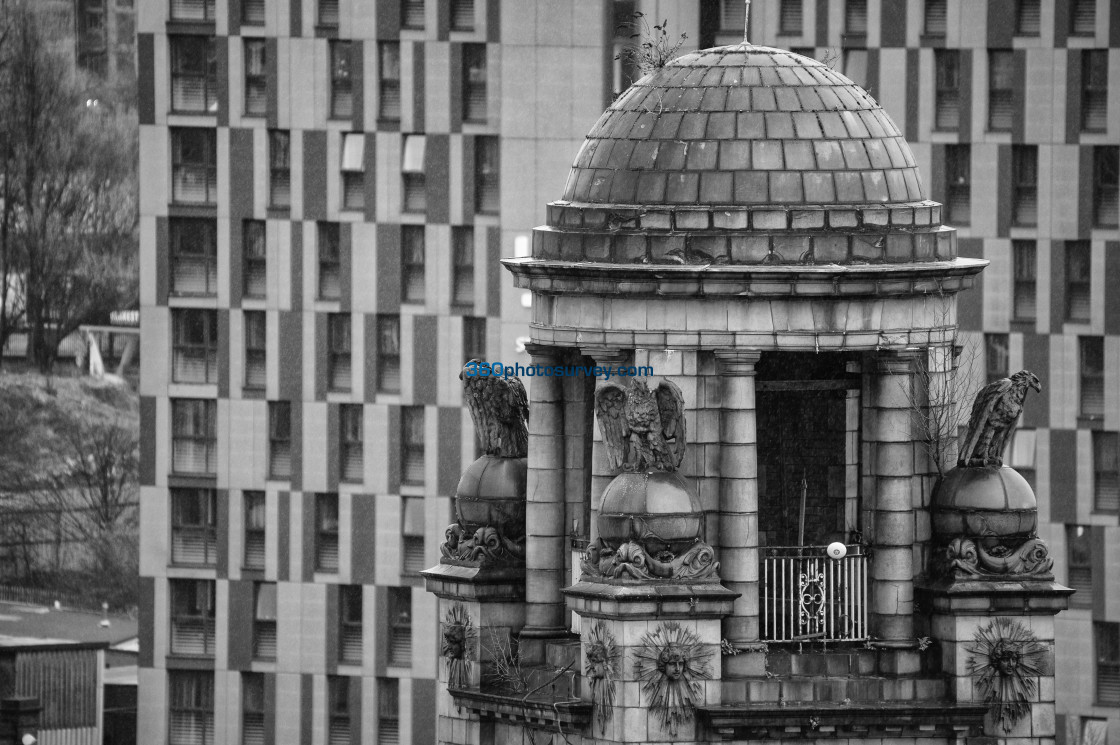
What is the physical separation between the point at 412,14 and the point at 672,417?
88.8 m

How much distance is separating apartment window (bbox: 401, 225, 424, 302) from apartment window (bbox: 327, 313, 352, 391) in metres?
2.57

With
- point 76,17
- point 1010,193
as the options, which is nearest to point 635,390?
point 1010,193

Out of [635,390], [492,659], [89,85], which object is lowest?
[492,659]

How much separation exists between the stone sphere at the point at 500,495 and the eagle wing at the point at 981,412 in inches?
248

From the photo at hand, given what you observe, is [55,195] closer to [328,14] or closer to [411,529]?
[328,14]

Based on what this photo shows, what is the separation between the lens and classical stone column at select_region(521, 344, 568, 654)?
171ft

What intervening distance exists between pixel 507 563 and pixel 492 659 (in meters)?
1.36

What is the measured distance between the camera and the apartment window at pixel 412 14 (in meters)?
137

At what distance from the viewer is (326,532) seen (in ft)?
465

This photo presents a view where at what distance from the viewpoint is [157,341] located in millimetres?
143625

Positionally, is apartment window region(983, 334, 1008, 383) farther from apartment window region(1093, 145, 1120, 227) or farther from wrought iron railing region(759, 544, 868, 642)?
wrought iron railing region(759, 544, 868, 642)

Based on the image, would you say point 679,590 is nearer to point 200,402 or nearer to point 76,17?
point 200,402

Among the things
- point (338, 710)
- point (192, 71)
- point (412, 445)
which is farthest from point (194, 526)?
point (192, 71)

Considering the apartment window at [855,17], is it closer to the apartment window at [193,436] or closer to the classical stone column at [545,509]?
the apartment window at [193,436]
